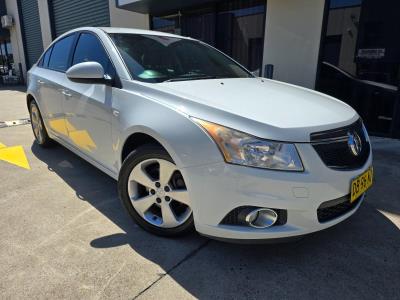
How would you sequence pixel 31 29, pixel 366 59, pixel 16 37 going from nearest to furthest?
pixel 366 59 < pixel 31 29 < pixel 16 37

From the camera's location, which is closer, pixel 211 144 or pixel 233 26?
pixel 211 144

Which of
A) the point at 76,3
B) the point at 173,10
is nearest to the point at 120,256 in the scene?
the point at 173,10

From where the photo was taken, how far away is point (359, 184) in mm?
1951

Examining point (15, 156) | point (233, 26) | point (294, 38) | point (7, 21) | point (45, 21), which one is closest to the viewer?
point (15, 156)

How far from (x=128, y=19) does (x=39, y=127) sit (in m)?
6.47

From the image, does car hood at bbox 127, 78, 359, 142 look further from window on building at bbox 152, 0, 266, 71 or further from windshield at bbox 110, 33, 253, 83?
window on building at bbox 152, 0, 266, 71

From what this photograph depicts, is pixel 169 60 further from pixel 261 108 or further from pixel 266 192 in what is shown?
pixel 266 192

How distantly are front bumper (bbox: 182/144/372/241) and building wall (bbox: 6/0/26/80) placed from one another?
1825cm

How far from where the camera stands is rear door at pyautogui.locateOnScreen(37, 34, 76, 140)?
3334mm

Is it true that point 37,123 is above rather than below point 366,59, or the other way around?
below

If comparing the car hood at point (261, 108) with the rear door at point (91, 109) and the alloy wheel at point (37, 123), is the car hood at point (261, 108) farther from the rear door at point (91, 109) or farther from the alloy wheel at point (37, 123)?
the alloy wheel at point (37, 123)

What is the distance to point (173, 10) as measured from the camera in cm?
809

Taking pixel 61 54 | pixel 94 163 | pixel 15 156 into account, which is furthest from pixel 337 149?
pixel 15 156

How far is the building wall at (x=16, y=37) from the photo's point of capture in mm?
16391
